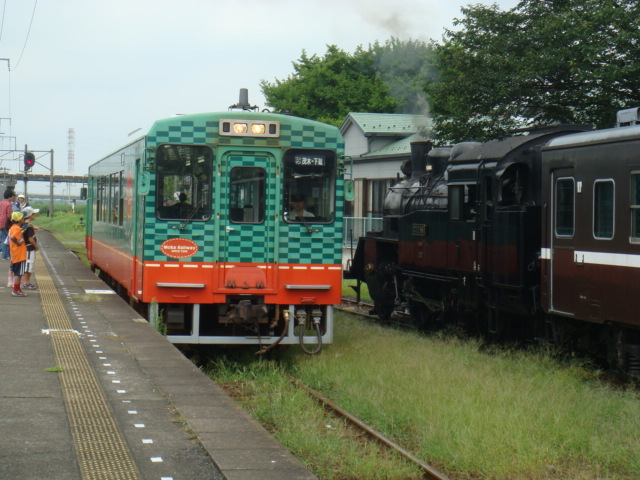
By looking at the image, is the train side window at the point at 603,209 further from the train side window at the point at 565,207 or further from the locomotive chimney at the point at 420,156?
the locomotive chimney at the point at 420,156

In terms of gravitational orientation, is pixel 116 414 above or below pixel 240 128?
below

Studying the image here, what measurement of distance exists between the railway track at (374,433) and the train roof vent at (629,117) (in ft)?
14.8

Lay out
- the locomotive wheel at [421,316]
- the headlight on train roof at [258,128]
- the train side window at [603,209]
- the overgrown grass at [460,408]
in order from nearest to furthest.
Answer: the overgrown grass at [460,408] < the train side window at [603,209] < the headlight on train roof at [258,128] < the locomotive wheel at [421,316]

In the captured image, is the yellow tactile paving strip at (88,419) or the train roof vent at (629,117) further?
the train roof vent at (629,117)

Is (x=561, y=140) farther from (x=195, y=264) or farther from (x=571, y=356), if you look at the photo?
(x=195, y=264)

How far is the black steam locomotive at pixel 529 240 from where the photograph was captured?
1015 centimetres

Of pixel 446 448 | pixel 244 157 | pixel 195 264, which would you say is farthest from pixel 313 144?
pixel 446 448

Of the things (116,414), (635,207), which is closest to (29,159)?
(635,207)

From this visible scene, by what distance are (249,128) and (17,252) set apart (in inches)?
253

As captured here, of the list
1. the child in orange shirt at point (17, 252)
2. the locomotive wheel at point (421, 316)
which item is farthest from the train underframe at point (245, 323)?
the child in orange shirt at point (17, 252)

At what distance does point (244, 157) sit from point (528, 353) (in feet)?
14.3

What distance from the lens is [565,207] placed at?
37.0 feet

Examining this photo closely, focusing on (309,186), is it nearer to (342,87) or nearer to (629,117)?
(629,117)

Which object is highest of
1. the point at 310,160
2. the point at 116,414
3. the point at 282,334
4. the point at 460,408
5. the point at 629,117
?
the point at 629,117
